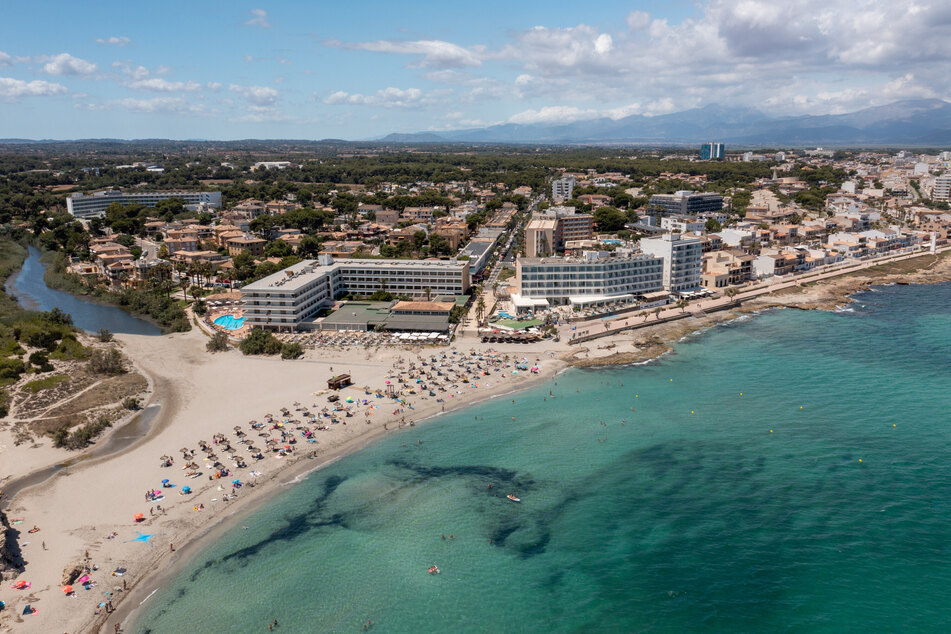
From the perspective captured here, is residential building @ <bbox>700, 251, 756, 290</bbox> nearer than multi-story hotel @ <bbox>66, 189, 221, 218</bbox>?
Yes

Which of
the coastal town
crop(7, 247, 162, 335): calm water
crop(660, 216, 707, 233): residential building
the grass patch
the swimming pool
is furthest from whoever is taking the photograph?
crop(660, 216, 707, 233): residential building

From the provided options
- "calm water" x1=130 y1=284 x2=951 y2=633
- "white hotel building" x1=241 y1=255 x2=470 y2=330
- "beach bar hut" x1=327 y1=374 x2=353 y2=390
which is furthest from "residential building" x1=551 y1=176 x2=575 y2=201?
"beach bar hut" x1=327 y1=374 x2=353 y2=390

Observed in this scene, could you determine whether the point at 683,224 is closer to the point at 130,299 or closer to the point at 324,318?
the point at 324,318

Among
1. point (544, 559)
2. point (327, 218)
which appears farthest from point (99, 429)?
point (327, 218)

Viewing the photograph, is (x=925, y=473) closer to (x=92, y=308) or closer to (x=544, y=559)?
(x=544, y=559)

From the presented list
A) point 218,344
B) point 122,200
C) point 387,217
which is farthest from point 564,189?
point 218,344

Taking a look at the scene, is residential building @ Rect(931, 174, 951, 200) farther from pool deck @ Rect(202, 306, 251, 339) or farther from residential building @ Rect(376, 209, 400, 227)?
pool deck @ Rect(202, 306, 251, 339)

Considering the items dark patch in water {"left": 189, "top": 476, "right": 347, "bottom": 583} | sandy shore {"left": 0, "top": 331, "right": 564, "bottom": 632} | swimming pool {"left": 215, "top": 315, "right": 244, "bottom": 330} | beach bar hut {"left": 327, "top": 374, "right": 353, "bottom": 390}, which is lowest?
dark patch in water {"left": 189, "top": 476, "right": 347, "bottom": 583}
